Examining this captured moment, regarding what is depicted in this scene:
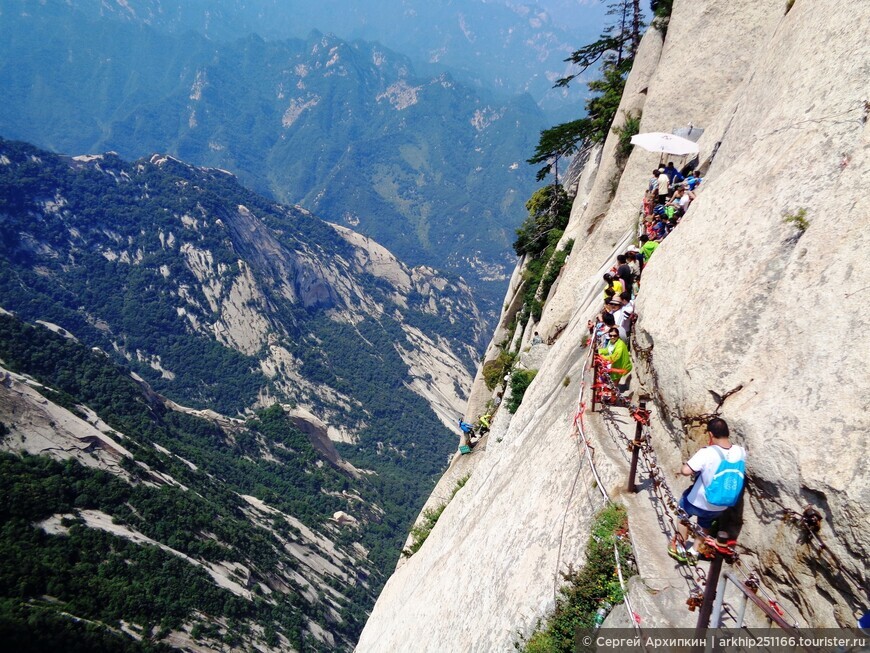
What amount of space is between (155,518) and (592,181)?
66639mm

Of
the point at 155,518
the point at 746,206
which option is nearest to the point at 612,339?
the point at 746,206

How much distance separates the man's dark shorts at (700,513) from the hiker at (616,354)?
14.3 ft

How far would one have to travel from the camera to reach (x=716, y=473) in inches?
279

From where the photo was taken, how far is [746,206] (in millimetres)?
10242

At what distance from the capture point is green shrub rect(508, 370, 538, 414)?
22.4 meters

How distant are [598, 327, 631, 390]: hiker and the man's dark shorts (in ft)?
14.3

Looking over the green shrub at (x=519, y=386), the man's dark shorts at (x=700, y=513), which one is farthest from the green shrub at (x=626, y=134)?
the man's dark shorts at (x=700, y=513)

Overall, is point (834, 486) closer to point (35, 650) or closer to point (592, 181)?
point (592, 181)

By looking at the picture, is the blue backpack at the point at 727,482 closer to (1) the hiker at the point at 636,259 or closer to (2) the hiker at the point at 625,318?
(2) the hiker at the point at 625,318

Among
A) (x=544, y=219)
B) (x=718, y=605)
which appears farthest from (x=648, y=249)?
(x=544, y=219)

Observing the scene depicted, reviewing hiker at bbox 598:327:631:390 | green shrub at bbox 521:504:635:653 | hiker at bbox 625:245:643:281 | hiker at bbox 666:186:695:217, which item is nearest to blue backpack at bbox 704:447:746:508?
green shrub at bbox 521:504:635:653

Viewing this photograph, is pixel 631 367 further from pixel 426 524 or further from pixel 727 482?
pixel 426 524

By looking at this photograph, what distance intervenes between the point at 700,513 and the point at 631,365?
481cm

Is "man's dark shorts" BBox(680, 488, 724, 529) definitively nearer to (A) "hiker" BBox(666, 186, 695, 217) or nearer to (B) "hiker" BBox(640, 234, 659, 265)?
(B) "hiker" BBox(640, 234, 659, 265)
